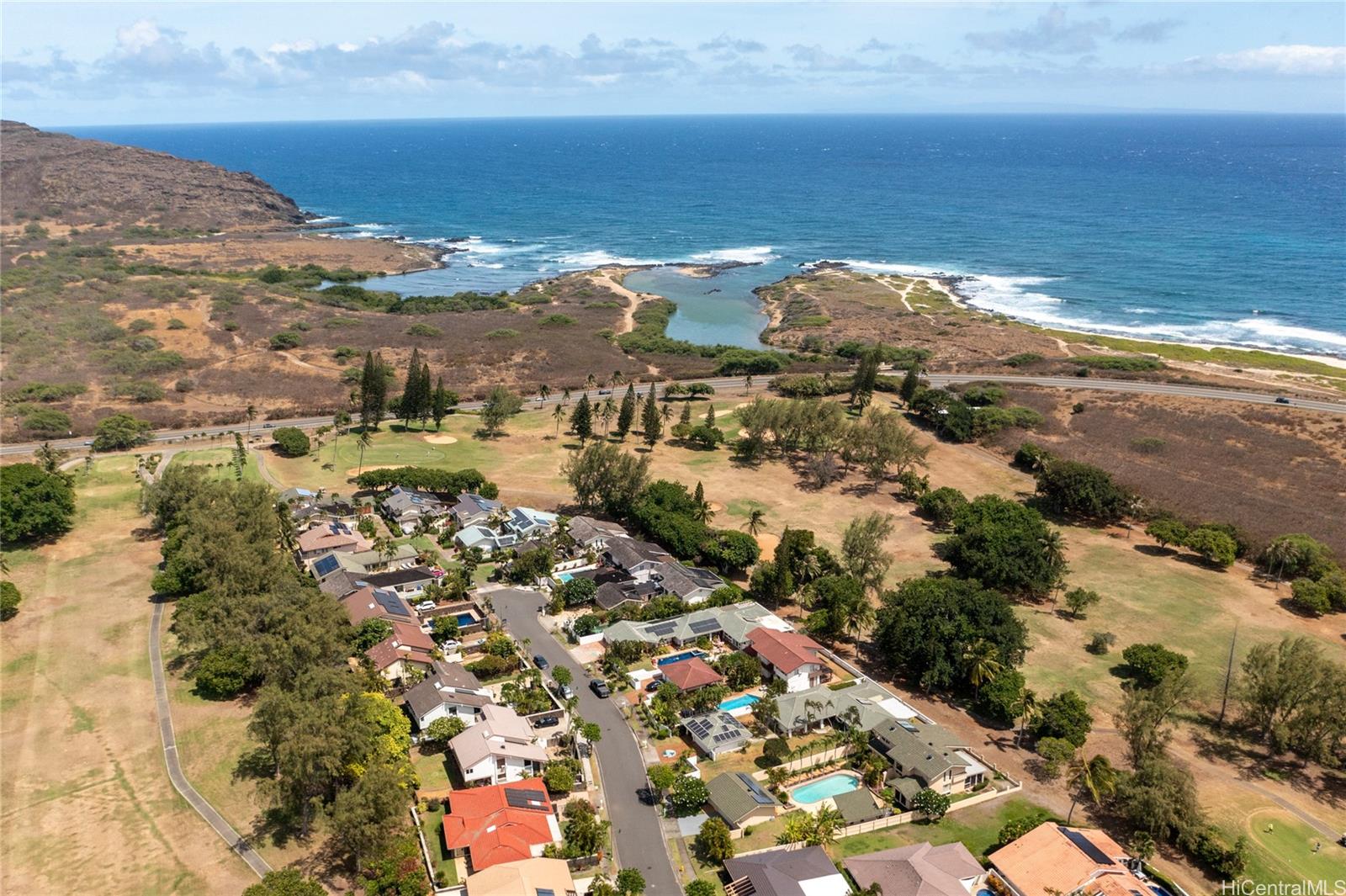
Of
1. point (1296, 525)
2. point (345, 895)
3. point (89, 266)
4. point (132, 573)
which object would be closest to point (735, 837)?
point (345, 895)

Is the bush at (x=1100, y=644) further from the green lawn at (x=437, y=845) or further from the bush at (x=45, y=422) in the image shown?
the bush at (x=45, y=422)

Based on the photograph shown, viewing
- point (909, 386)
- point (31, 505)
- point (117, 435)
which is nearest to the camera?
point (31, 505)

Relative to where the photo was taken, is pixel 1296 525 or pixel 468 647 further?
pixel 1296 525

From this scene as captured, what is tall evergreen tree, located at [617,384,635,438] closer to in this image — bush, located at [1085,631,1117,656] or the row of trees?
the row of trees

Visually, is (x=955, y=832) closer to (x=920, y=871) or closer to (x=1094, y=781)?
(x=920, y=871)

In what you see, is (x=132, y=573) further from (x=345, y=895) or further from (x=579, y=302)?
→ (x=579, y=302)

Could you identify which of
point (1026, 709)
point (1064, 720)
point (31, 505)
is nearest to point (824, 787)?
point (1026, 709)

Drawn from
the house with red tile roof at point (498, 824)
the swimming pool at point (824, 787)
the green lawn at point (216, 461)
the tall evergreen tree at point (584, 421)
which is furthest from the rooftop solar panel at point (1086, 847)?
the green lawn at point (216, 461)
